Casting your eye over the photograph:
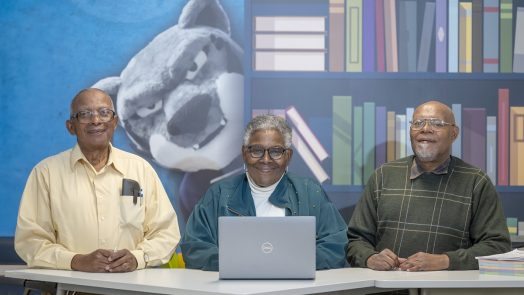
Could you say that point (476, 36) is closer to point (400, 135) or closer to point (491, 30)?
point (491, 30)

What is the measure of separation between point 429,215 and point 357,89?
106 cm

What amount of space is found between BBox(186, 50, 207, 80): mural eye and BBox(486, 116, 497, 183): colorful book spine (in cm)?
162

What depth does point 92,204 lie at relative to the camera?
416 centimetres

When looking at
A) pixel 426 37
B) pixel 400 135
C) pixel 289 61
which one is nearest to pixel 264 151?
pixel 289 61

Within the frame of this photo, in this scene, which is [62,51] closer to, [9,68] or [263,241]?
[9,68]

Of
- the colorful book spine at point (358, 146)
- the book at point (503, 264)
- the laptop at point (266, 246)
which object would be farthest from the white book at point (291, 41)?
the laptop at point (266, 246)

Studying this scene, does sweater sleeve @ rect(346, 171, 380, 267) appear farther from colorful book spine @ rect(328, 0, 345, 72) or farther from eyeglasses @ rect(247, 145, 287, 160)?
colorful book spine @ rect(328, 0, 345, 72)

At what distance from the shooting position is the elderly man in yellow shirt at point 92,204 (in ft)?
13.4

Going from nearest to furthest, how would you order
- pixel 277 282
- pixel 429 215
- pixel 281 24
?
pixel 277 282
pixel 429 215
pixel 281 24

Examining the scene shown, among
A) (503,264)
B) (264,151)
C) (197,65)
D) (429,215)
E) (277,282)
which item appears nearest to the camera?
(277,282)

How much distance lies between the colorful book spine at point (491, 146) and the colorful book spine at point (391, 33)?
61 cm

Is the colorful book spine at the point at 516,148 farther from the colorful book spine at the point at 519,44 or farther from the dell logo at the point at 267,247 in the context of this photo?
the dell logo at the point at 267,247

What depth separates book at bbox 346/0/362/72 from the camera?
5191 millimetres

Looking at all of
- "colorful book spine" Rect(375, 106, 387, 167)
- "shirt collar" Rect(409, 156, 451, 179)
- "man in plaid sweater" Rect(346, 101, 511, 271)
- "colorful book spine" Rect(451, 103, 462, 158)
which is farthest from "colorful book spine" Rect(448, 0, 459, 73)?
"shirt collar" Rect(409, 156, 451, 179)
